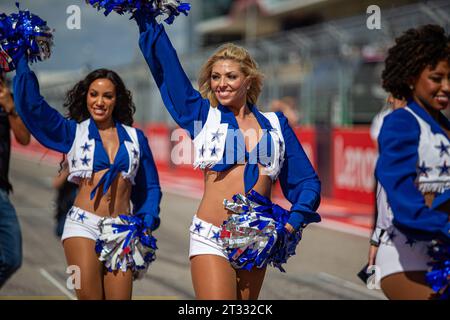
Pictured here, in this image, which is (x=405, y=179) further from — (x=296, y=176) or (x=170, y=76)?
(x=170, y=76)

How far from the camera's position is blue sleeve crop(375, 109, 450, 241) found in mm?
3471

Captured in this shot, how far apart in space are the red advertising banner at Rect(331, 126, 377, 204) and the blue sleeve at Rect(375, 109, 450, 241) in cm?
1131

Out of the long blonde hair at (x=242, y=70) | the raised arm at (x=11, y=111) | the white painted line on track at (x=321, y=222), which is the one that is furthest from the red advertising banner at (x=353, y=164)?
the long blonde hair at (x=242, y=70)

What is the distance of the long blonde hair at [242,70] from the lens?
4434 mm

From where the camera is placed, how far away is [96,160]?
5238 mm

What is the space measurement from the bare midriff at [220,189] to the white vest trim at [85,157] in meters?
1.06

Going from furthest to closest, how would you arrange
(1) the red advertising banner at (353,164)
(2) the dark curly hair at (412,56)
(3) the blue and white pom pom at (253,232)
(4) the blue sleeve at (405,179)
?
(1) the red advertising banner at (353,164)
(3) the blue and white pom pom at (253,232)
(2) the dark curly hair at (412,56)
(4) the blue sleeve at (405,179)

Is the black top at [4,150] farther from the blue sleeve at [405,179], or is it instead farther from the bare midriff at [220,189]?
the blue sleeve at [405,179]

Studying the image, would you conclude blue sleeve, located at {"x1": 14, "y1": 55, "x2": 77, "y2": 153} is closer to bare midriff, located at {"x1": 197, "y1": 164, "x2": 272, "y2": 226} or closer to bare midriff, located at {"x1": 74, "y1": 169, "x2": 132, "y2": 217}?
bare midriff, located at {"x1": 74, "y1": 169, "x2": 132, "y2": 217}

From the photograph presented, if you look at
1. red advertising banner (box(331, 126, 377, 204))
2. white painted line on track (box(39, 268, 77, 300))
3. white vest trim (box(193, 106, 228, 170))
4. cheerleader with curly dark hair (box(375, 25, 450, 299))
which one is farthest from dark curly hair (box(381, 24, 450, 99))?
red advertising banner (box(331, 126, 377, 204))

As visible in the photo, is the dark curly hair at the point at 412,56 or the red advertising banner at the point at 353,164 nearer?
the dark curly hair at the point at 412,56

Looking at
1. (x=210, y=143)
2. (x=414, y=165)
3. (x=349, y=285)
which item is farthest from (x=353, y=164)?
(x=414, y=165)

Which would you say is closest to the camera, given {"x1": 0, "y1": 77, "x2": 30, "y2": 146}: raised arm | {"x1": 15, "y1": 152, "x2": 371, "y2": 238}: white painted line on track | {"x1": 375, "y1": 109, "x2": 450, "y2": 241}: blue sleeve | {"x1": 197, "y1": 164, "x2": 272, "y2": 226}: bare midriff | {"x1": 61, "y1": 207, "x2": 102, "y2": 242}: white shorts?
{"x1": 375, "y1": 109, "x2": 450, "y2": 241}: blue sleeve

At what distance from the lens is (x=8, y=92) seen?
6148mm
